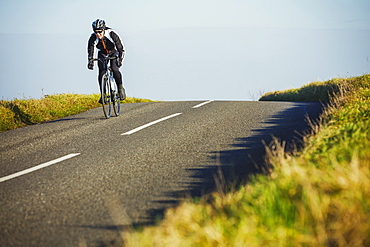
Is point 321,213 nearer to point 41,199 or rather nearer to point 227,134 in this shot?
point 41,199

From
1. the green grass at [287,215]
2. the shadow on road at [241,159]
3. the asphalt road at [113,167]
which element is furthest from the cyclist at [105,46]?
the green grass at [287,215]

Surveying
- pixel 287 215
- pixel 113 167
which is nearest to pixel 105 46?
pixel 113 167

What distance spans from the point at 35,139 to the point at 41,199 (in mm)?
4286

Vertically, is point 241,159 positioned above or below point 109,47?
below

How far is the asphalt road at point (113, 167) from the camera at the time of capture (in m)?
3.98

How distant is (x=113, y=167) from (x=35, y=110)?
7783 millimetres

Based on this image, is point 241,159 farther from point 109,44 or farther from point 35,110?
point 35,110

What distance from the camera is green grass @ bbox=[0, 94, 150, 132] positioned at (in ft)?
38.0

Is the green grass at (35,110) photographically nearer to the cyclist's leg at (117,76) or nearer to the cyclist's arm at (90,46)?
the cyclist's leg at (117,76)

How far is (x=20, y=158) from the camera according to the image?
6988 mm

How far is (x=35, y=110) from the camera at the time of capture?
1277 centimetres

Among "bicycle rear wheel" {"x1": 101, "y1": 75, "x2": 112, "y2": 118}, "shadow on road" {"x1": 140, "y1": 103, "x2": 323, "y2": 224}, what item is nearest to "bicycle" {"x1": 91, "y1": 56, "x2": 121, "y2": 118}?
"bicycle rear wheel" {"x1": 101, "y1": 75, "x2": 112, "y2": 118}

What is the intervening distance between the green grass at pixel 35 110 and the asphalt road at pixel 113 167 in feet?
4.95

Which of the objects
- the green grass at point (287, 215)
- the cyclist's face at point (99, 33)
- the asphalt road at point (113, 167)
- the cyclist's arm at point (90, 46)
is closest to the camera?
the green grass at point (287, 215)
